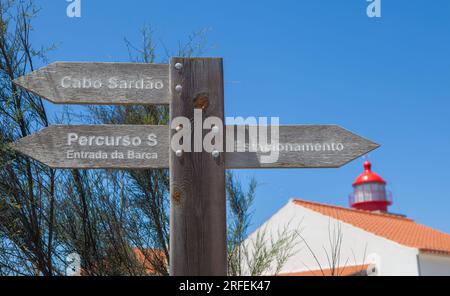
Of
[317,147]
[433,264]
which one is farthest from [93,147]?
[433,264]

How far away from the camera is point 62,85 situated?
119 inches

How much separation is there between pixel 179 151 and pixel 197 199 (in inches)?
9.8

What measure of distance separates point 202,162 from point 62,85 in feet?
2.71

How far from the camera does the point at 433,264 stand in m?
20.0

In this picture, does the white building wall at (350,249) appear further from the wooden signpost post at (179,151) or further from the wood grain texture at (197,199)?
the wood grain texture at (197,199)

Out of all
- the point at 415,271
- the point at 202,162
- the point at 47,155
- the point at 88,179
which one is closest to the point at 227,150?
the point at 202,162

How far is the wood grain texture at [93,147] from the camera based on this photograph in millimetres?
2934

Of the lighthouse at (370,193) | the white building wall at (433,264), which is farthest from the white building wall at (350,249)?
the lighthouse at (370,193)

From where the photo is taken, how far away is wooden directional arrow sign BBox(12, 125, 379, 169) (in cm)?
294

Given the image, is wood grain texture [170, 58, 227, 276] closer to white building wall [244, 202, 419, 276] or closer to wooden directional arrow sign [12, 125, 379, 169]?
wooden directional arrow sign [12, 125, 379, 169]

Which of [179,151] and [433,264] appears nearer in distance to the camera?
[179,151]

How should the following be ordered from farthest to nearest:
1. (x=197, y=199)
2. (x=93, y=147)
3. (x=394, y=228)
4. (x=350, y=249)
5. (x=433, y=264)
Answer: (x=394, y=228)
(x=433, y=264)
(x=350, y=249)
(x=93, y=147)
(x=197, y=199)

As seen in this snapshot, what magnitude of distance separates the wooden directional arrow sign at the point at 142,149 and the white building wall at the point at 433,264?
1747cm

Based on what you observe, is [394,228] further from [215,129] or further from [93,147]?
[93,147]
